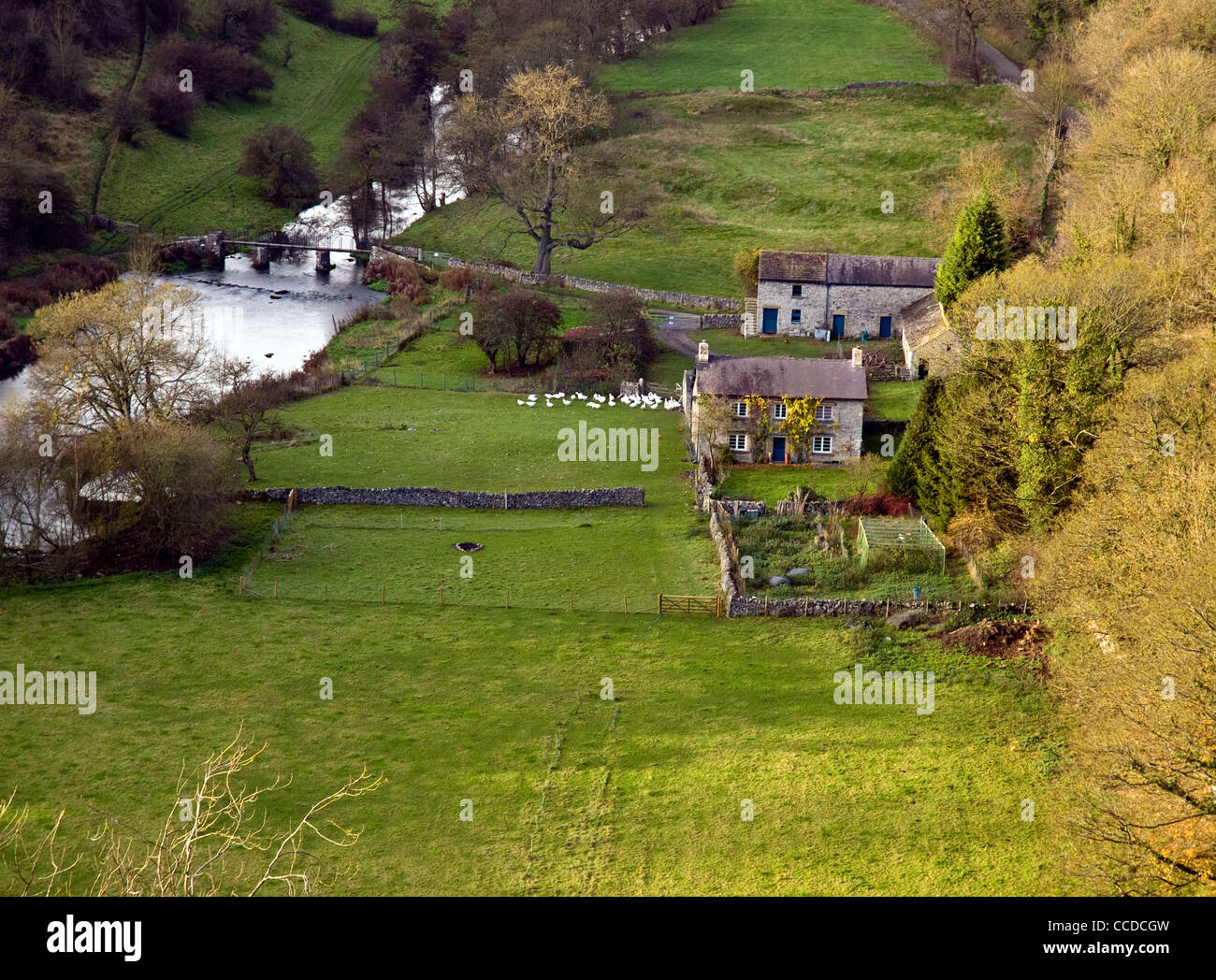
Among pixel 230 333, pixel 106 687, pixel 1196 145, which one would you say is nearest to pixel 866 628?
pixel 106 687

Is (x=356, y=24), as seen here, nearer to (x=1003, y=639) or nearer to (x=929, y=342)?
(x=929, y=342)

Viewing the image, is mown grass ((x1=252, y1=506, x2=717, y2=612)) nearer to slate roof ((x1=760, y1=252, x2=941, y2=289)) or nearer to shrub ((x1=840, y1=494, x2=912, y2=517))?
shrub ((x1=840, y1=494, x2=912, y2=517))

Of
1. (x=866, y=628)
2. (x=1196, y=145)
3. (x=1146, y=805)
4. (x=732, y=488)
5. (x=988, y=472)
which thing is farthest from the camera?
(x=1196, y=145)

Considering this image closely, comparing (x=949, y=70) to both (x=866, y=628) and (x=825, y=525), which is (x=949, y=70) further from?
(x=866, y=628)

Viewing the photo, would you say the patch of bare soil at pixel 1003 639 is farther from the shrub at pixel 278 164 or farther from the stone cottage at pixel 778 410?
the shrub at pixel 278 164

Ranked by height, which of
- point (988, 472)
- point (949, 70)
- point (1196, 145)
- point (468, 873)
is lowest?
point (468, 873)

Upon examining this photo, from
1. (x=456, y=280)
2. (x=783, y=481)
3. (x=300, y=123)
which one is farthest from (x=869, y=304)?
(x=300, y=123)
